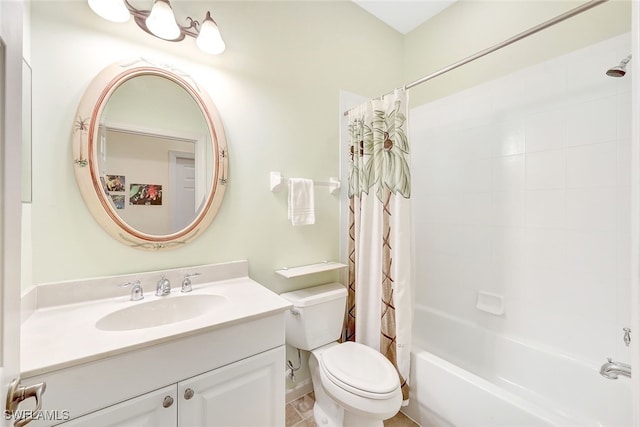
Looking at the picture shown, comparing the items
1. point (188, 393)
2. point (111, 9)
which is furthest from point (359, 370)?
point (111, 9)

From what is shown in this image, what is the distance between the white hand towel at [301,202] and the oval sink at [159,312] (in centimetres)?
63

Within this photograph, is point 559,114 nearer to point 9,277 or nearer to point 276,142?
point 276,142

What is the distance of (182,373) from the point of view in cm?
92

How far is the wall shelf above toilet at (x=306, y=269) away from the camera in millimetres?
1568

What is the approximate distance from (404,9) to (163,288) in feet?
8.36

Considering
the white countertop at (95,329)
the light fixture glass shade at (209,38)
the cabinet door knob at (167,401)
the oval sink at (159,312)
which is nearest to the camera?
the white countertop at (95,329)

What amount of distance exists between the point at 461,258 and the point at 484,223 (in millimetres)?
306

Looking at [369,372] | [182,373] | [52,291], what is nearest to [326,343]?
[369,372]

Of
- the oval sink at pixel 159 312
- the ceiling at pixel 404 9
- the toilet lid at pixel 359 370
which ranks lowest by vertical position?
the toilet lid at pixel 359 370

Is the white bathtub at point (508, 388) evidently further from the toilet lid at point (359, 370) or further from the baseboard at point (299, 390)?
the baseboard at point (299, 390)

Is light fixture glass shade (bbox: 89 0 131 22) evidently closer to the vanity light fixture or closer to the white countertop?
the vanity light fixture

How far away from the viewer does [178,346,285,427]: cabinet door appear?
95cm

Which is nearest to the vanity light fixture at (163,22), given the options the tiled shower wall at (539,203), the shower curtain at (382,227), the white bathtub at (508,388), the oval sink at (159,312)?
the shower curtain at (382,227)

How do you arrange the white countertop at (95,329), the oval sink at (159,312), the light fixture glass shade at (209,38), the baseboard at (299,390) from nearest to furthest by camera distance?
1. the white countertop at (95,329)
2. the oval sink at (159,312)
3. the light fixture glass shade at (209,38)
4. the baseboard at (299,390)
